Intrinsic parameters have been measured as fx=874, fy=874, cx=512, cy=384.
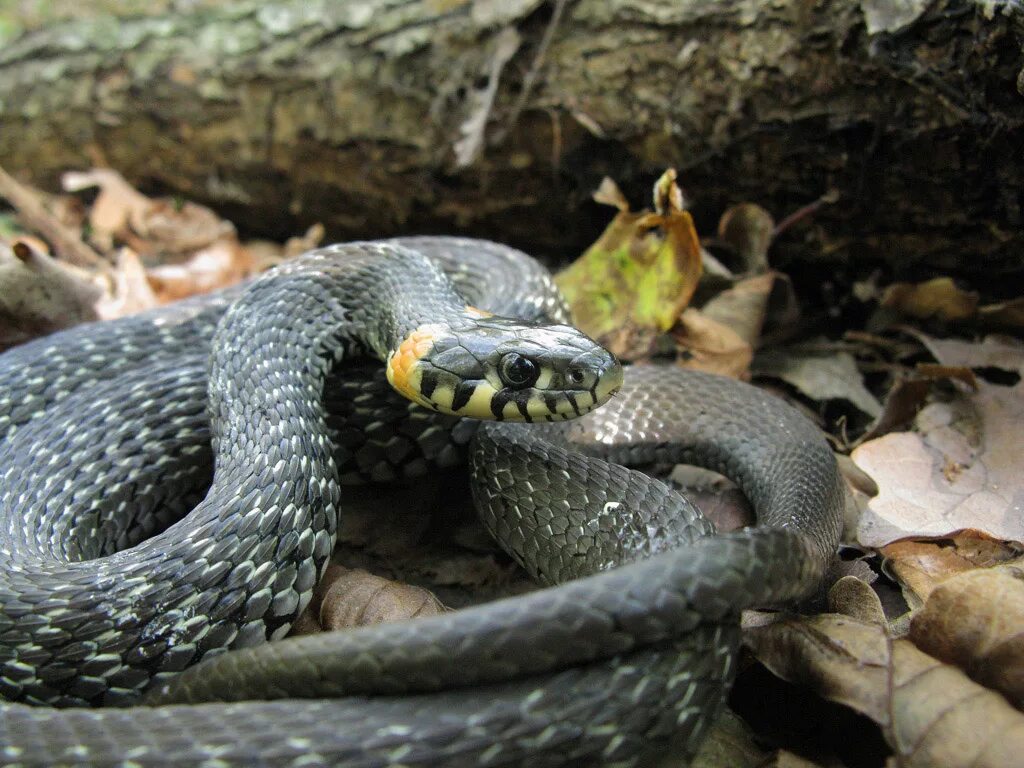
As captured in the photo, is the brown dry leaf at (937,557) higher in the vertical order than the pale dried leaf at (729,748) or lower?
higher

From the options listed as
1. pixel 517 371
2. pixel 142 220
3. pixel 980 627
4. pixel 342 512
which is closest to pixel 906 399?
pixel 980 627

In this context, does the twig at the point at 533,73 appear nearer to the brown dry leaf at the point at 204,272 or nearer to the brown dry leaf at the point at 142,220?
the brown dry leaf at the point at 204,272

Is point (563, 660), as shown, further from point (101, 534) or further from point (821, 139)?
point (821, 139)

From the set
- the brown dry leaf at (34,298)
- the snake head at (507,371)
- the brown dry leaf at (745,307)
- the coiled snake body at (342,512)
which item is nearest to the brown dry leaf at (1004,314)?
the brown dry leaf at (745,307)

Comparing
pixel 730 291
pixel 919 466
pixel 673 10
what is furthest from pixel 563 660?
pixel 673 10

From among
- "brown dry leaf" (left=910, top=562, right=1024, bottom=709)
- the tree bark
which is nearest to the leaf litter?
"brown dry leaf" (left=910, top=562, right=1024, bottom=709)

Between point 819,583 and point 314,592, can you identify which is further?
point 314,592
